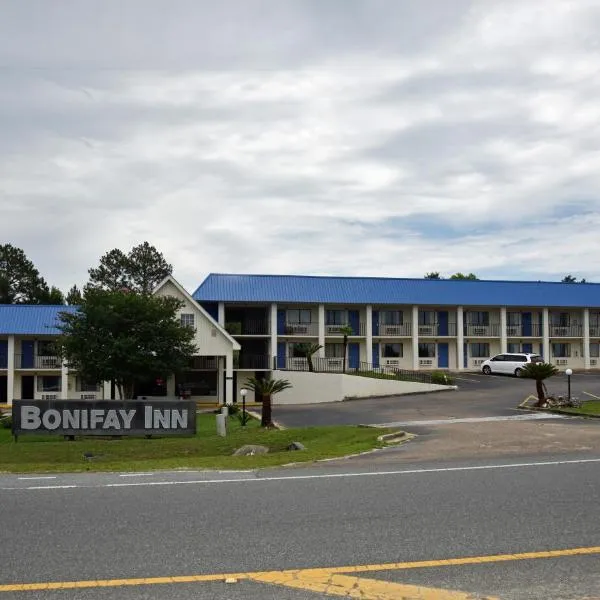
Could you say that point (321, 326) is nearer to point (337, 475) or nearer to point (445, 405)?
point (445, 405)

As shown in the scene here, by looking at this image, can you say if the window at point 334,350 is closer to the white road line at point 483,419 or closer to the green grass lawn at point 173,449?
the green grass lawn at point 173,449

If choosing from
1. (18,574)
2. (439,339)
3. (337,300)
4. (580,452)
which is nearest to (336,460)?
(580,452)

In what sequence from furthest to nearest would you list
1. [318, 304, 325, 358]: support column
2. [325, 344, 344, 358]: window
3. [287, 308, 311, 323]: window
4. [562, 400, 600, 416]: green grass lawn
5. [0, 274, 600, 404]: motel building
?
1. [325, 344, 344, 358]: window
2. [287, 308, 311, 323]: window
3. [318, 304, 325, 358]: support column
4. [0, 274, 600, 404]: motel building
5. [562, 400, 600, 416]: green grass lawn

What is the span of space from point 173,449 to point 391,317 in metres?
36.5

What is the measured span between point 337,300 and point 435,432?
3357 centimetres

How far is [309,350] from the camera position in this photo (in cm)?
5078

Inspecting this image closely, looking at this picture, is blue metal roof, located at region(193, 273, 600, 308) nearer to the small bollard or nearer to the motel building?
the motel building

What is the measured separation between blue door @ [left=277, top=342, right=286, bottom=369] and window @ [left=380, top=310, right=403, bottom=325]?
8293 mm

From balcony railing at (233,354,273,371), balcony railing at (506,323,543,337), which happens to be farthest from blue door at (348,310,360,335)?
balcony railing at (506,323,543,337)

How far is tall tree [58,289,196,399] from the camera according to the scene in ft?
126

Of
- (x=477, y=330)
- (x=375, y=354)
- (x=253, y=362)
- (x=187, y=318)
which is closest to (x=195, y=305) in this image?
(x=187, y=318)

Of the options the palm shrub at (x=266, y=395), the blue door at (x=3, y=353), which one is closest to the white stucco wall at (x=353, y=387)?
the palm shrub at (x=266, y=395)

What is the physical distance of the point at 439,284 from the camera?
58.5m

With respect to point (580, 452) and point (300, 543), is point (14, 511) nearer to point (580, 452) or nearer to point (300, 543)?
point (300, 543)
